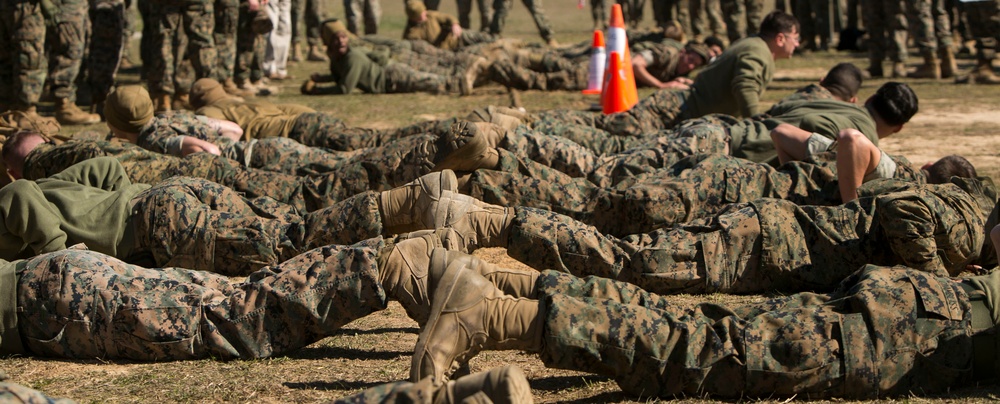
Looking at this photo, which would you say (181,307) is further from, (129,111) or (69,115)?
(69,115)

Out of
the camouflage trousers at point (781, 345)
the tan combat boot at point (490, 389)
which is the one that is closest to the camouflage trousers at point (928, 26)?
the camouflage trousers at point (781, 345)

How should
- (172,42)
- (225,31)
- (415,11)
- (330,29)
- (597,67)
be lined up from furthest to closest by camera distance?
(415,11) → (330,29) → (597,67) → (225,31) → (172,42)

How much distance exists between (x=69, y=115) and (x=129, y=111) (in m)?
4.03

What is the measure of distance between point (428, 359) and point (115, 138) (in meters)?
5.34

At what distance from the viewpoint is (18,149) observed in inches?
250

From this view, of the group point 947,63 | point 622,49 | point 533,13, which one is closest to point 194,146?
point 622,49

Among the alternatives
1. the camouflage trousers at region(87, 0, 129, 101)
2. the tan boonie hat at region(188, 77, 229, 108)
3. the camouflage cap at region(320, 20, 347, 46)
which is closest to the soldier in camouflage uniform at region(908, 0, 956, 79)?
the camouflage cap at region(320, 20, 347, 46)

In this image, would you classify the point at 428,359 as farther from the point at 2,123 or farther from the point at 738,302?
the point at 2,123

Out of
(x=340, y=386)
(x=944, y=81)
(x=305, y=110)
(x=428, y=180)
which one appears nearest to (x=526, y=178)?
(x=428, y=180)

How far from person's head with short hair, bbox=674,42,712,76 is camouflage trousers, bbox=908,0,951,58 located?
3.87 meters

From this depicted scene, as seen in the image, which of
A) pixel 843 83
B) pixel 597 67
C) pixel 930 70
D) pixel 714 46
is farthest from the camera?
pixel 930 70

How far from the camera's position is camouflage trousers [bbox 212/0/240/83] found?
494 inches

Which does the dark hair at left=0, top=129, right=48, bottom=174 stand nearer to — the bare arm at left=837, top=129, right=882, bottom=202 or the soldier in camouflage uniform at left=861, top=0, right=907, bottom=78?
the bare arm at left=837, top=129, right=882, bottom=202

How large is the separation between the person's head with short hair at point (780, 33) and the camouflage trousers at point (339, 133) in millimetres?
2644
